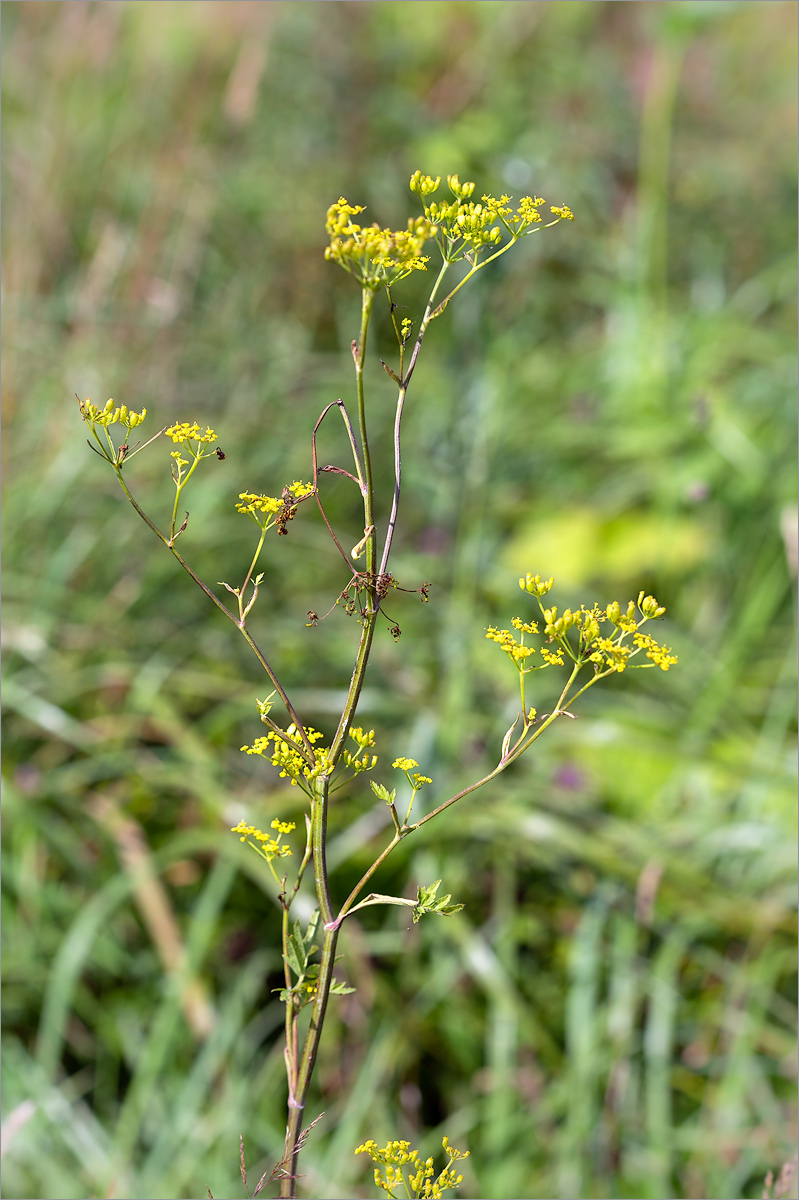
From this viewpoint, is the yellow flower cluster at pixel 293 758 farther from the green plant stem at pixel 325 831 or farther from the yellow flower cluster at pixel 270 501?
the yellow flower cluster at pixel 270 501

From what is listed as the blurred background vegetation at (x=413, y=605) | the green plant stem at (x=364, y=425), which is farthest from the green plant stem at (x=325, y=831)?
the blurred background vegetation at (x=413, y=605)

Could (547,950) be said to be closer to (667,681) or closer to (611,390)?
(667,681)

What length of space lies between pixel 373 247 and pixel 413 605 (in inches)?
80.1

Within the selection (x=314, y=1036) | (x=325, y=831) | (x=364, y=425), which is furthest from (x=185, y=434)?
(x=314, y=1036)

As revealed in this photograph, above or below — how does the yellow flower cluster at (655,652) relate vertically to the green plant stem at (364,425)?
below

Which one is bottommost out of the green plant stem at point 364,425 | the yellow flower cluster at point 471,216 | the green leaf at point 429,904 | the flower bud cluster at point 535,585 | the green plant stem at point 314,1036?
the green plant stem at point 314,1036

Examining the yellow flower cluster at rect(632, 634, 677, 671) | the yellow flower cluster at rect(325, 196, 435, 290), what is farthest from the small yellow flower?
the yellow flower cluster at rect(632, 634, 677, 671)

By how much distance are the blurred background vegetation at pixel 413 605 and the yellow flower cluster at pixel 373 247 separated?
1056 millimetres

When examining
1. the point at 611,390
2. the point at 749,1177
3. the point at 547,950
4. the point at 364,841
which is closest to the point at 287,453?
the point at 611,390

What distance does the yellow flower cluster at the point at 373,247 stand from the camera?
0.52 metres

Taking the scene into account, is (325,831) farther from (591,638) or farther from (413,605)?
(413,605)

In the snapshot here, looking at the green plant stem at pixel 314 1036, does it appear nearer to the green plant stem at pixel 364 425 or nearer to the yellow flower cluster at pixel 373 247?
the green plant stem at pixel 364 425

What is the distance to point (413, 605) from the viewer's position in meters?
2.54

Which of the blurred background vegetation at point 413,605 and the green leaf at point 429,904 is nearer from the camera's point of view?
the green leaf at point 429,904
